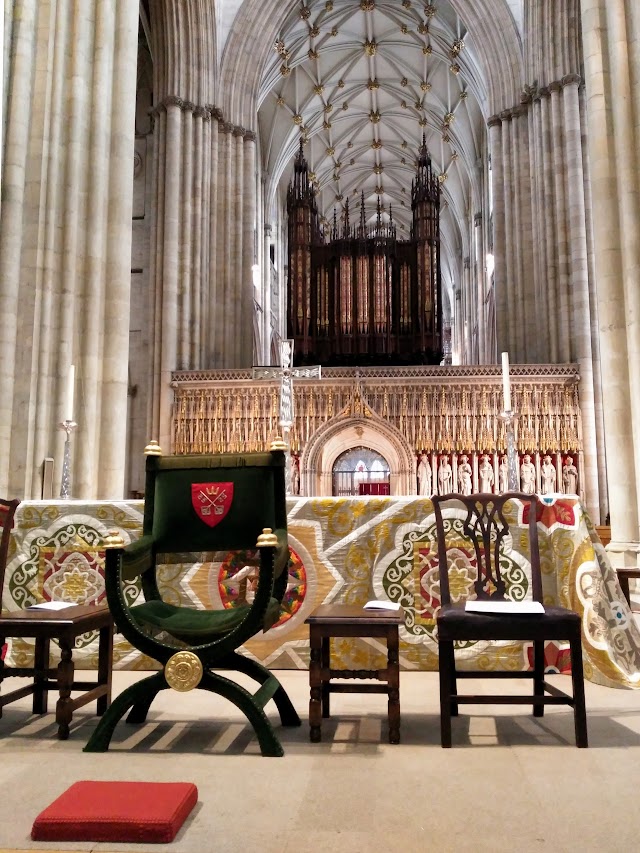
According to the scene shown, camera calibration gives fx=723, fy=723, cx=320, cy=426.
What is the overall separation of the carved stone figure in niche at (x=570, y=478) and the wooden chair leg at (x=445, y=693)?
9.45 meters

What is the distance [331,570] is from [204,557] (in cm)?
77

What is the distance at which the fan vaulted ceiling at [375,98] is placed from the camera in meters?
17.9

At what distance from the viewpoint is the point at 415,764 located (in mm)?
2225

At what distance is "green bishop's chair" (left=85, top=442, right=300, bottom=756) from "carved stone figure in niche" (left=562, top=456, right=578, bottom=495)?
365 inches

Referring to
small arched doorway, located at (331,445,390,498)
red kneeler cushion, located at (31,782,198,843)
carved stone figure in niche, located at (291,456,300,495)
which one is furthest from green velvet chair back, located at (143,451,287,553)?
small arched doorway, located at (331,445,390,498)

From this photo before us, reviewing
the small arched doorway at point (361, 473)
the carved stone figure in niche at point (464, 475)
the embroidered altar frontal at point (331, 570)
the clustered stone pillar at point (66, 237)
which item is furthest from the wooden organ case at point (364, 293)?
the embroidered altar frontal at point (331, 570)

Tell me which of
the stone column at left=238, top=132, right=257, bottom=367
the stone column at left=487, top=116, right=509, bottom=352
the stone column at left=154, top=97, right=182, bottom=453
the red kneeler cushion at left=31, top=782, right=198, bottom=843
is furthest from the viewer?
the stone column at left=238, top=132, right=257, bottom=367

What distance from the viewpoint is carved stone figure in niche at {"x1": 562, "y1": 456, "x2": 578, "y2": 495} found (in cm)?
1134

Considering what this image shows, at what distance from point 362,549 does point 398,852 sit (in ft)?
6.64

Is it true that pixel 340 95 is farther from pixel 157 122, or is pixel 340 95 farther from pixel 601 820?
pixel 601 820

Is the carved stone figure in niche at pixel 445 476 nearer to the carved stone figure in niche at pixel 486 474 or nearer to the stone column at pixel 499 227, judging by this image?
the carved stone figure in niche at pixel 486 474

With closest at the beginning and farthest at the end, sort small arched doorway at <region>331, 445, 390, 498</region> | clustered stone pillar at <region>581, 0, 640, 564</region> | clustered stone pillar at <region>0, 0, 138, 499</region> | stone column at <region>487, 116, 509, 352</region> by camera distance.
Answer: clustered stone pillar at <region>0, 0, 138, 499</region>, clustered stone pillar at <region>581, 0, 640, 564</region>, stone column at <region>487, 116, 509, 352</region>, small arched doorway at <region>331, 445, 390, 498</region>

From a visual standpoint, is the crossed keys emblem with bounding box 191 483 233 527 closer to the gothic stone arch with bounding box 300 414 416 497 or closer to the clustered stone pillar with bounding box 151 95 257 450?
the gothic stone arch with bounding box 300 414 416 497

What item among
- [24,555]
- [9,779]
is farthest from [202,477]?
[24,555]
